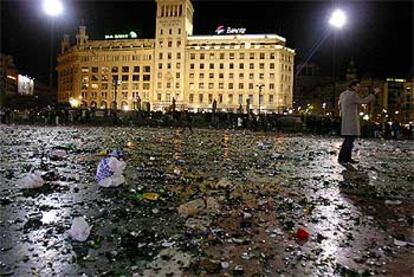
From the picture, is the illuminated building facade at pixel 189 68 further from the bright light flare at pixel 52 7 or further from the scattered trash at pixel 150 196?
the scattered trash at pixel 150 196

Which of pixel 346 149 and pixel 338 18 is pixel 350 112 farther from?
pixel 338 18

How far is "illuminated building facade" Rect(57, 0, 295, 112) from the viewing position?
448 feet

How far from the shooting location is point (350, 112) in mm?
11352

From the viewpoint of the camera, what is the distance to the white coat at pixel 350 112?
11.2 meters

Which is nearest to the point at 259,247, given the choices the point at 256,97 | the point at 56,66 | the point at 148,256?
the point at 148,256

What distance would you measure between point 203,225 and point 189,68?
454 feet

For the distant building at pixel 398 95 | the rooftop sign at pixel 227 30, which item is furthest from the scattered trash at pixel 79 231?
the distant building at pixel 398 95

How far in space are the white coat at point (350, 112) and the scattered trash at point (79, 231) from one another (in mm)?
8407

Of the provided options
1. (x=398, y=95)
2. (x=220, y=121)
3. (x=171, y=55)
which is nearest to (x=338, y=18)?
(x=220, y=121)

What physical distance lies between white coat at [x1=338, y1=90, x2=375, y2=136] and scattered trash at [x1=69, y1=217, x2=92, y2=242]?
331 inches

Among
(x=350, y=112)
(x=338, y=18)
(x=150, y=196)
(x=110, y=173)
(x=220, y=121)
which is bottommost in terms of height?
(x=150, y=196)

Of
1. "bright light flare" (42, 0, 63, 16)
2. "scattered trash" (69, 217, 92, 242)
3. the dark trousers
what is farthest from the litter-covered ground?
"bright light flare" (42, 0, 63, 16)

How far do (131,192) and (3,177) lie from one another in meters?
2.78

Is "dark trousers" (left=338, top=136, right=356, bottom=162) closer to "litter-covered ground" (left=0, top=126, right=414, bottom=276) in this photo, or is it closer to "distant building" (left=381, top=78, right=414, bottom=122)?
"litter-covered ground" (left=0, top=126, right=414, bottom=276)
